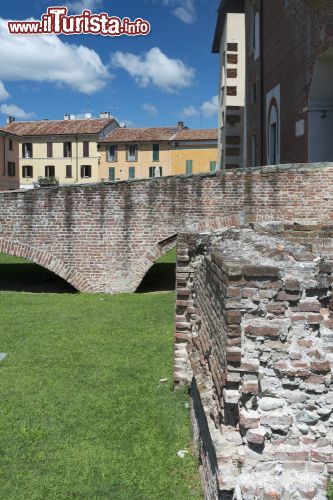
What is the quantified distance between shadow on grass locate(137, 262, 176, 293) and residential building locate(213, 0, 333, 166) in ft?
16.6

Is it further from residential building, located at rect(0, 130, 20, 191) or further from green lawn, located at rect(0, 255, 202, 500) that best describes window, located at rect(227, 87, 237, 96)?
residential building, located at rect(0, 130, 20, 191)

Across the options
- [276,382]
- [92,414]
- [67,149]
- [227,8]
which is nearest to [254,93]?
[227,8]

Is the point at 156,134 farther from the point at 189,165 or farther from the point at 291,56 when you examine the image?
the point at 291,56

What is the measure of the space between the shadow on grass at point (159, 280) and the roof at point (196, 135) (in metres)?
35.0

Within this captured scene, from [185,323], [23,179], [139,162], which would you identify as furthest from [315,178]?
[23,179]

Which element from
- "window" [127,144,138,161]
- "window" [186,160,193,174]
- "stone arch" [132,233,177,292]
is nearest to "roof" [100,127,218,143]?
"window" [127,144,138,161]

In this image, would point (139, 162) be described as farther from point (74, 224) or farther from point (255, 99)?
point (74, 224)

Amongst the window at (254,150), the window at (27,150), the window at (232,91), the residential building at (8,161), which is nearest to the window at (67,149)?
the window at (27,150)

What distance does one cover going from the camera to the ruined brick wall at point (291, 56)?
13.9 m

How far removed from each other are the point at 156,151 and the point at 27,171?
15.1 m

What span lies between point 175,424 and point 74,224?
30.2 feet

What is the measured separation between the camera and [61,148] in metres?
58.5

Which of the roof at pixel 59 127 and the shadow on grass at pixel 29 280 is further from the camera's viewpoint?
the roof at pixel 59 127

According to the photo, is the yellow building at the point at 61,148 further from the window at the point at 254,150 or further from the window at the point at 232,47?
the window at the point at 254,150
